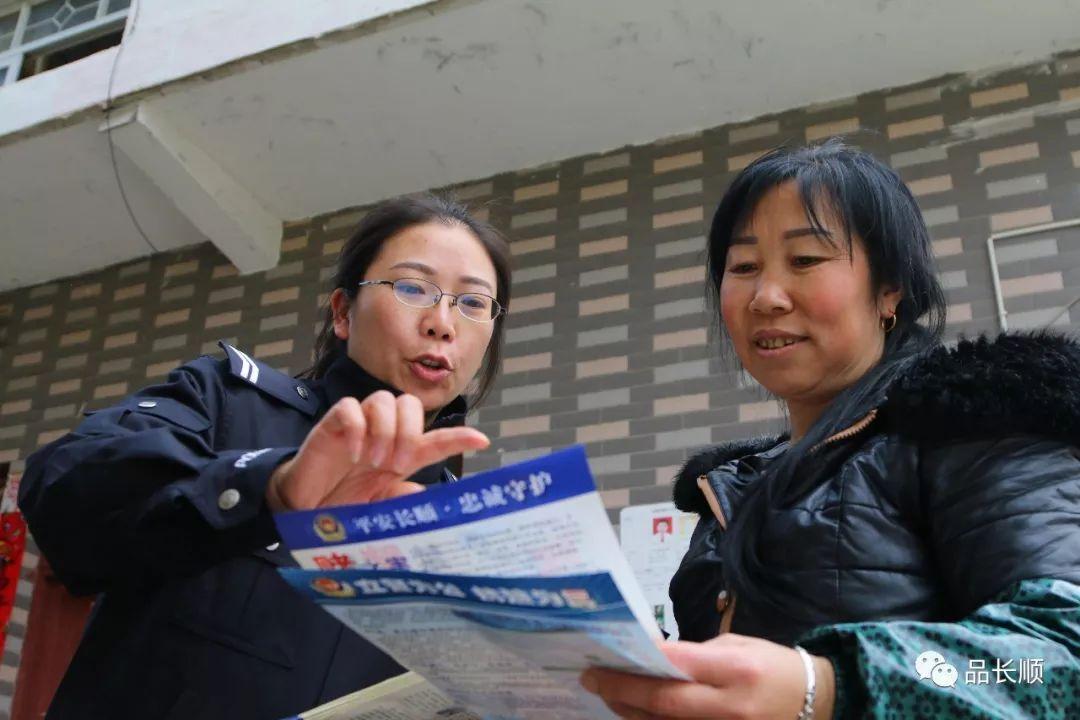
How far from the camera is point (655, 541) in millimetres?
3859

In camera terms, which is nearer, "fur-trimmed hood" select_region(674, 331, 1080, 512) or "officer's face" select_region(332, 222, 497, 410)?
"fur-trimmed hood" select_region(674, 331, 1080, 512)

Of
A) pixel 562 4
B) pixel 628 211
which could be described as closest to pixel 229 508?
pixel 562 4

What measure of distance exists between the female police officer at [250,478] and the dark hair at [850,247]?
Answer: 46 centimetres

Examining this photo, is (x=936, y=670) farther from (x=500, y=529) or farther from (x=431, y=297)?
(x=431, y=297)

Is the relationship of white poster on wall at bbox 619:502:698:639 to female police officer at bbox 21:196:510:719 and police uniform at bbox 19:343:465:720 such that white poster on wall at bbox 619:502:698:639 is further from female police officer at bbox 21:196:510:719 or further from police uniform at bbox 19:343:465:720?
police uniform at bbox 19:343:465:720

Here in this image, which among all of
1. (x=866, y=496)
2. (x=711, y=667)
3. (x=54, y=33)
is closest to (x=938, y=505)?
(x=866, y=496)

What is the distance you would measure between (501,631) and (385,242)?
1.28 m

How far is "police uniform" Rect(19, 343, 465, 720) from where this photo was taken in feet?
4.35

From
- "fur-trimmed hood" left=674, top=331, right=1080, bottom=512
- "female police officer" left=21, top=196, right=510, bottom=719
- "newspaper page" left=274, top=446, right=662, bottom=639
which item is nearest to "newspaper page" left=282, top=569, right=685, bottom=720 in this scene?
"newspaper page" left=274, top=446, right=662, bottom=639

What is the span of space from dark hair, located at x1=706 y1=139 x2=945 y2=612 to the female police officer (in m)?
0.46

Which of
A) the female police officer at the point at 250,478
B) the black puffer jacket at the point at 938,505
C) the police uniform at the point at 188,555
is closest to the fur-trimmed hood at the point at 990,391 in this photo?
the black puffer jacket at the point at 938,505

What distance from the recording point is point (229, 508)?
4.21ft

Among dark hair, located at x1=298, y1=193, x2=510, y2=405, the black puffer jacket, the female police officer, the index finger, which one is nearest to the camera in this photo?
the index finger

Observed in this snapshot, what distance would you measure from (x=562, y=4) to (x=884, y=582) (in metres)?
3.20
